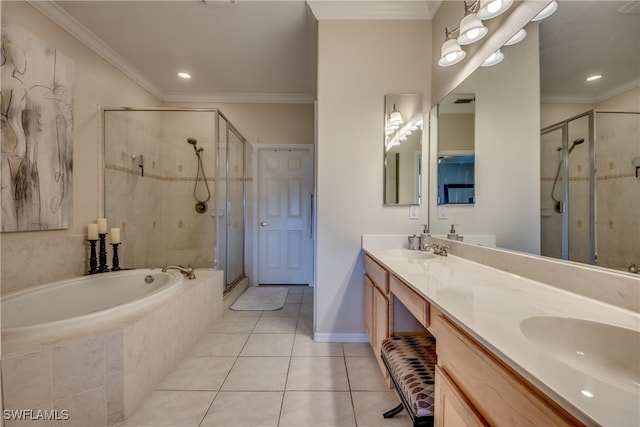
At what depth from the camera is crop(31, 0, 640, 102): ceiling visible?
86 cm

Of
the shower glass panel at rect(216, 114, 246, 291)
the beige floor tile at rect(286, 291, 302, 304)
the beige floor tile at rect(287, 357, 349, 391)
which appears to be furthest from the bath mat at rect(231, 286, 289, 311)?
the beige floor tile at rect(287, 357, 349, 391)

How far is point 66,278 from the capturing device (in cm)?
197

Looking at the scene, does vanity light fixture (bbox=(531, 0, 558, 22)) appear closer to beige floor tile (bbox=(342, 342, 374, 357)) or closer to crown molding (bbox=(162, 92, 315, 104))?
beige floor tile (bbox=(342, 342, 374, 357))

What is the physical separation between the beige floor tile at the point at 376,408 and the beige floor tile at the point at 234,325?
1.16 meters

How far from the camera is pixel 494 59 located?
1.35 m

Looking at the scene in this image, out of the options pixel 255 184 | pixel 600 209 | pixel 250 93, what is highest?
pixel 250 93

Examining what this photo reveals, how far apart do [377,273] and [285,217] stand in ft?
6.92

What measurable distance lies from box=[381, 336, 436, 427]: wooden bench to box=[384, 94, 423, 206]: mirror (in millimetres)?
1075

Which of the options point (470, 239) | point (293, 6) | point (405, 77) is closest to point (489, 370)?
point (470, 239)

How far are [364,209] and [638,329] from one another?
1.51 metres

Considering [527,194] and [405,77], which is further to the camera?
[405,77]

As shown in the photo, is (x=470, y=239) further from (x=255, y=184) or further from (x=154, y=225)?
(x=154, y=225)

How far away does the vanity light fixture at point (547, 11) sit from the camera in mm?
1006

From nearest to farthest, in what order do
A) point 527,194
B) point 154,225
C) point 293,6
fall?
1. point 527,194
2. point 293,6
3. point 154,225
